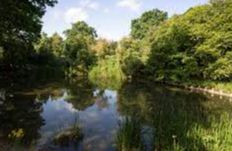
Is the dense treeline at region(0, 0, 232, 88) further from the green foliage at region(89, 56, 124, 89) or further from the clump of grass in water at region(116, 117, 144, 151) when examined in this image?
the clump of grass in water at region(116, 117, 144, 151)

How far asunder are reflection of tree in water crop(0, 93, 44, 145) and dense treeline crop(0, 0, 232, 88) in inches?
192

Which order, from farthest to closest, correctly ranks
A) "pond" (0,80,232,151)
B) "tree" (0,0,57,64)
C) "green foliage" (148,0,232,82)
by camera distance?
"green foliage" (148,0,232,82) → "tree" (0,0,57,64) → "pond" (0,80,232,151)

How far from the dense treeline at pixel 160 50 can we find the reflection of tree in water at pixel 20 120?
4.89 meters

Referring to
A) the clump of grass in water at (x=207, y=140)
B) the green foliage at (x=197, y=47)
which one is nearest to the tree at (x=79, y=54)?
the green foliage at (x=197, y=47)

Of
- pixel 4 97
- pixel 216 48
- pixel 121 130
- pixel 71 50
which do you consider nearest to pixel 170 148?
pixel 121 130

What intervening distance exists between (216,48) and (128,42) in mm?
18514

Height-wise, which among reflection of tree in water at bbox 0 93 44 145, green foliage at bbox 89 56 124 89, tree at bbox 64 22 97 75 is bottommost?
reflection of tree in water at bbox 0 93 44 145

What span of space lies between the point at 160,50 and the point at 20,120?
2391 cm

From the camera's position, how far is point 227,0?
1182 inches

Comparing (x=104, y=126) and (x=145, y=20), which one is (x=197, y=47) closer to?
(x=104, y=126)

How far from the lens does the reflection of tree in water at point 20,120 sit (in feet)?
31.1

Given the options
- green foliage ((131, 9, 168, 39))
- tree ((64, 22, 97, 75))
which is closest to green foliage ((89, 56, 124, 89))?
tree ((64, 22, 97, 75))

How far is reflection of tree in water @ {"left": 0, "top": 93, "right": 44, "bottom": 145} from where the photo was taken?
9.48 m

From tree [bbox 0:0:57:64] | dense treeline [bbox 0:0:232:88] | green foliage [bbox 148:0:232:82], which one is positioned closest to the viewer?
tree [bbox 0:0:57:64]
